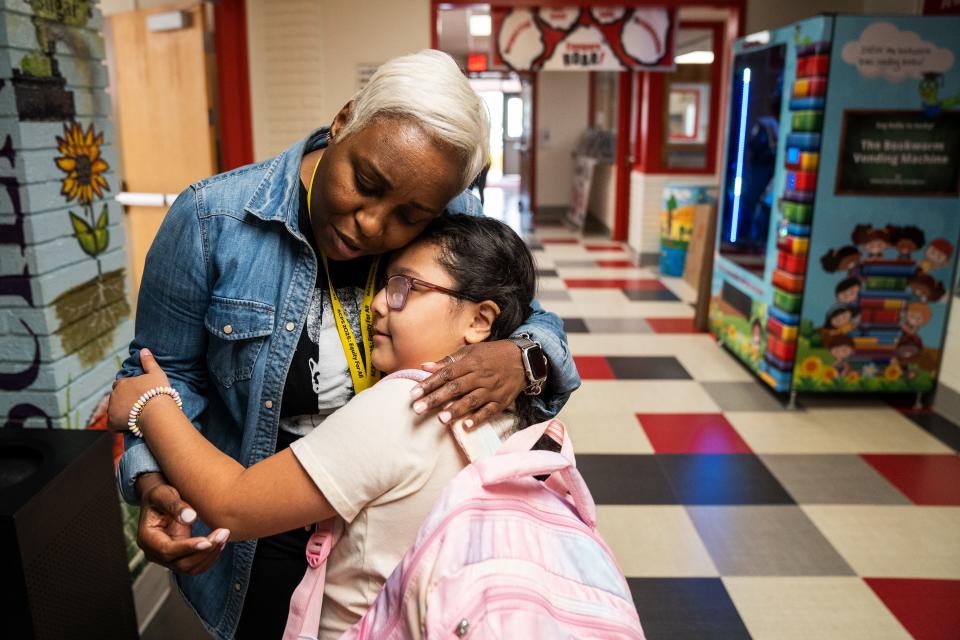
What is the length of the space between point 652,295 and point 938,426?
3.02 m

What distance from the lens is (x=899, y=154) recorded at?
366 cm

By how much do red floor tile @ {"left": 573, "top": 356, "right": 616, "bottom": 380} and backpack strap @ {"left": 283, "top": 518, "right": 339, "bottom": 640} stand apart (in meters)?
3.45

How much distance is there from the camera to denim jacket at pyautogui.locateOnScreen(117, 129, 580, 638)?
1.09 metres

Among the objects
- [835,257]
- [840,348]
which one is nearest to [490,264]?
[835,257]

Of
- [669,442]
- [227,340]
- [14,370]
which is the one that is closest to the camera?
[227,340]

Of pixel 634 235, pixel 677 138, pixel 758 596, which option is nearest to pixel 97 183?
pixel 758 596

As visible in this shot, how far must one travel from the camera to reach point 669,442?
3.53 meters

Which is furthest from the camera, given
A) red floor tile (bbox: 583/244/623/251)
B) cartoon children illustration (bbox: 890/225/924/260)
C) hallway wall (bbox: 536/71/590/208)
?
hallway wall (bbox: 536/71/590/208)

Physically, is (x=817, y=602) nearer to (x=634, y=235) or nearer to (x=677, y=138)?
(x=634, y=235)

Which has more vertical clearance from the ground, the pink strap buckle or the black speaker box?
the pink strap buckle

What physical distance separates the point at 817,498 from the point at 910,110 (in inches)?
78.4

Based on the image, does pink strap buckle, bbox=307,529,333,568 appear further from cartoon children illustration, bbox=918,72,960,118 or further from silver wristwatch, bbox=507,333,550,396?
cartoon children illustration, bbox=918,72,960,118

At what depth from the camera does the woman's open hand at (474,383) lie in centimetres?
94

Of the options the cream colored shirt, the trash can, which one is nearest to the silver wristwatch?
the cream colored shirt
